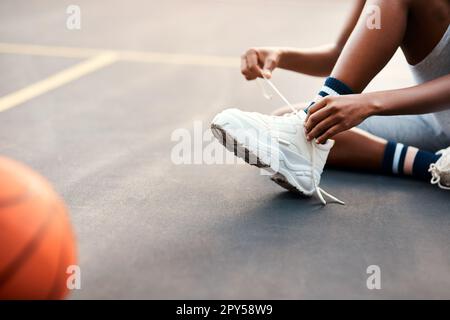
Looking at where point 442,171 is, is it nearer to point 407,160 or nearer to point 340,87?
point 407,160

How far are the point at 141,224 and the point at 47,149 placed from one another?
0.76 meters

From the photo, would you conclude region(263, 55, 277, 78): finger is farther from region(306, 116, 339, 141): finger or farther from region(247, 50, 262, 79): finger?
region(306, 116, 339, 141): finger

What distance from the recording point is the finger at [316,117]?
1.83 m

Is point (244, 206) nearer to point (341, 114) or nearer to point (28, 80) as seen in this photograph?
point (341, 114)

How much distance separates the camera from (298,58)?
2.42m

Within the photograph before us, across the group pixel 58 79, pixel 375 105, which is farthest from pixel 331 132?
pixel 58 79

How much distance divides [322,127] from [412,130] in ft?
1.98

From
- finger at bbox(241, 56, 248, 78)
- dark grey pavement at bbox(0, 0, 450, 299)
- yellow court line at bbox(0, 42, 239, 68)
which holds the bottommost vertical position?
dark grey pavement at bbox(0, 0, 450, 299)

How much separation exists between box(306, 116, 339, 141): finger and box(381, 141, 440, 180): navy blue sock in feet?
1.49

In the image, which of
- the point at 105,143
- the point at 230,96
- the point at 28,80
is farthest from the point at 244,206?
the point at 28,80

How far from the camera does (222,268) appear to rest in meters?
1.60

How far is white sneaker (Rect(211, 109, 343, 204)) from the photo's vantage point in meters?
1.86

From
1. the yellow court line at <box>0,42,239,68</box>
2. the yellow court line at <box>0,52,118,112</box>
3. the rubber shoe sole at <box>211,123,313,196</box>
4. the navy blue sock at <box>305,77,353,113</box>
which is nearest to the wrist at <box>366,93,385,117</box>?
the navy blue sock at <box>305,77,353,113</box>

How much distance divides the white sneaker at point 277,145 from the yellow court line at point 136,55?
2.19 meters
